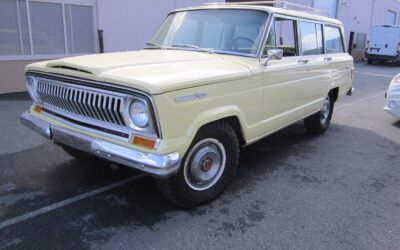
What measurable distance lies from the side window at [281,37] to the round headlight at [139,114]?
1850 millimetres

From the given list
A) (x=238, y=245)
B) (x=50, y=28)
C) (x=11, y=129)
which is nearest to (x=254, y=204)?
(x=238, y=245)

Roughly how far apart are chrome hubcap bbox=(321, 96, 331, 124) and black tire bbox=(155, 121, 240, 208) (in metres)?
3.07

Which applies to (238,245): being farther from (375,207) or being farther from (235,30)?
(235,30)

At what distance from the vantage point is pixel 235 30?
171 inches

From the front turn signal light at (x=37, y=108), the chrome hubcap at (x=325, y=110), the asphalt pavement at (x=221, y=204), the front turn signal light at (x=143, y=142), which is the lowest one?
the asphalt pavement at (x=221, y=204)

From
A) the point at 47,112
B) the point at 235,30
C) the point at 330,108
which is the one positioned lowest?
the point at 330,108

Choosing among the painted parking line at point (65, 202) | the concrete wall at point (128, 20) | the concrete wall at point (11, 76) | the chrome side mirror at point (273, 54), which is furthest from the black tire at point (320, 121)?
the concrete wall at point (11, 76)

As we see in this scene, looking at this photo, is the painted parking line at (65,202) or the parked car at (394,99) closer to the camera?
the painted parking line at (65,202)

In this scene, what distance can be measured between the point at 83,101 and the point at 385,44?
77.8 feet

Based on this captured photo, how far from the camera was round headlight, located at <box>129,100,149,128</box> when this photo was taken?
303cm

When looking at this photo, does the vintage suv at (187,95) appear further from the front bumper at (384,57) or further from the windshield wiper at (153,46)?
the front bumper at (384,57)

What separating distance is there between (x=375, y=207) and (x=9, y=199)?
369cm

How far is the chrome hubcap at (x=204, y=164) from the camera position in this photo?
11.5ft

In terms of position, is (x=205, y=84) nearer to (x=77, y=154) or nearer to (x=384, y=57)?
(x=77, y=154)
